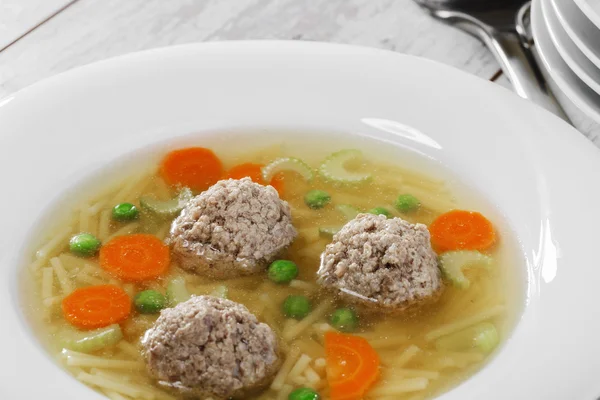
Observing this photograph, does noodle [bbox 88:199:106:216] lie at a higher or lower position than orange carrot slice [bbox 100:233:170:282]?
higher

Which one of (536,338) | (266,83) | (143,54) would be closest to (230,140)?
(266,83)

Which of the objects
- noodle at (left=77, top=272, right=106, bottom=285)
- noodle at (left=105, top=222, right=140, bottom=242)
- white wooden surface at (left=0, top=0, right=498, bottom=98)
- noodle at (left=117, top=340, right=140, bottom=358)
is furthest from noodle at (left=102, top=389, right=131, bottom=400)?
white wooden surface at (left=0, top=0, right=498, bottom=98)

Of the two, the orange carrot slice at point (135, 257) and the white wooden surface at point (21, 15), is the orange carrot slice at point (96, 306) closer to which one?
the orange carrot slice at point (135, 257)

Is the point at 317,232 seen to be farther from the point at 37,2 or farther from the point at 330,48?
the point at 37,2

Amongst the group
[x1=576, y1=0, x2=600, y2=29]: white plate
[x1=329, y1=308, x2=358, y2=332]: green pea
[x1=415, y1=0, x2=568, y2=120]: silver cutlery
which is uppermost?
[x1=576, y1=0, x2=600, y2=29]: white plate

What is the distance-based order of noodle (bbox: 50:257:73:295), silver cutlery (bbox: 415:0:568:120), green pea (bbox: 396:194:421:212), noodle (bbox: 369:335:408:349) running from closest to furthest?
noodle (bbox: 369:335:408:349), noodle (bbox: 50:257:73:295), green pea (bbox: 396:194:421:212), silver cutlery (bbox: 415:0:568:120)

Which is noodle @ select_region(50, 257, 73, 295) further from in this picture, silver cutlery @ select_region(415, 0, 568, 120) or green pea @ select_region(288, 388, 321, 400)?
silver cutlery @ select_region(415, 0, 568, 120)

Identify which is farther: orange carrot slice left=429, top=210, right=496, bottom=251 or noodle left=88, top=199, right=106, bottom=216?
noodle left=88, top=199, right=106, bottom=216
